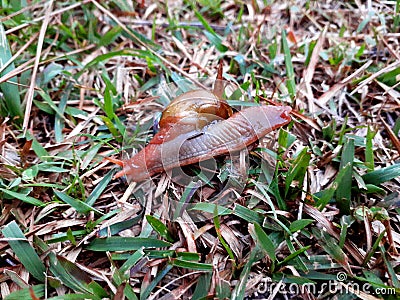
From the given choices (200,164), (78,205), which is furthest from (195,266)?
(78,205)

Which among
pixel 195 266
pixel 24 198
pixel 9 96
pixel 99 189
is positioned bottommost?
pixel 195 266

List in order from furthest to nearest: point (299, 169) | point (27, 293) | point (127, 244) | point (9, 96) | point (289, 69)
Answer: point (289, 69) < point (9, 96) < point (299, 169) < point (127, 244) < point (27, 293)

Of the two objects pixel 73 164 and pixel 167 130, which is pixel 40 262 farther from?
pixel 167 130

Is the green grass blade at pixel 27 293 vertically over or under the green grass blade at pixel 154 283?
over

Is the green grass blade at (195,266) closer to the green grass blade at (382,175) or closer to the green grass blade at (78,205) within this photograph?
the green grass blade at (78,205)

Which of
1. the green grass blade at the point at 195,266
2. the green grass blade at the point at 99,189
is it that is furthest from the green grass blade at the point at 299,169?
the green grass blade at the point at 99,189

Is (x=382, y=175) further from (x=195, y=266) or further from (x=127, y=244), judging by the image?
(x=127, y=244)

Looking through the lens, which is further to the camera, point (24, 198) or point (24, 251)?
point (24, 198)
